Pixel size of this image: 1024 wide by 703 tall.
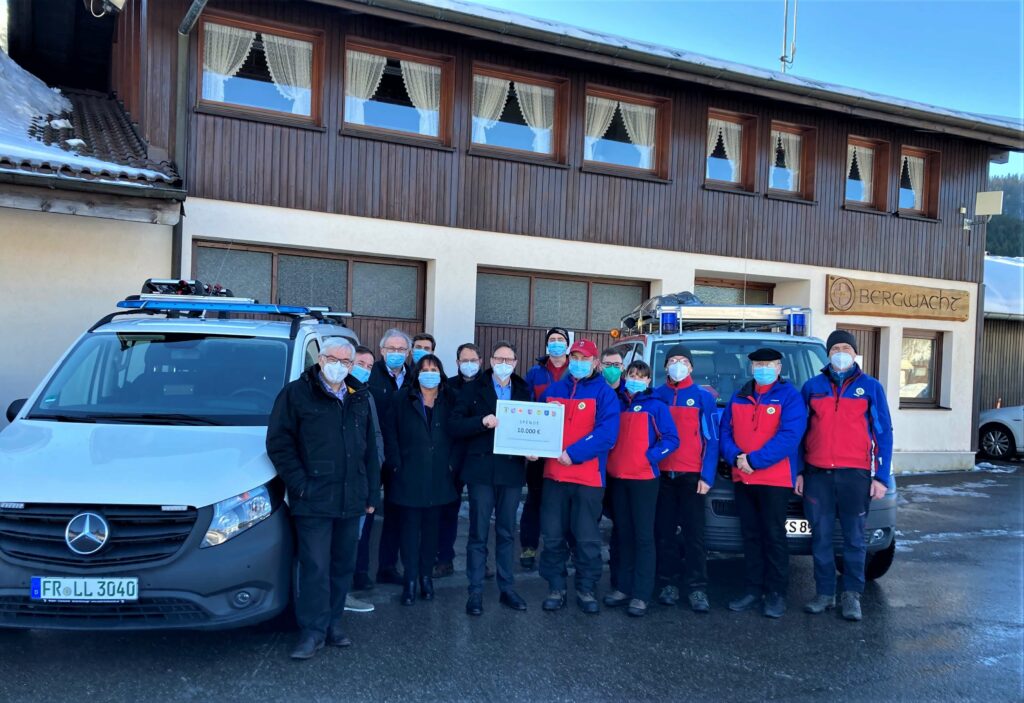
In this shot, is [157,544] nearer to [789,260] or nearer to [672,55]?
[672,55]

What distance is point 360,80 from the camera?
34.8 feet

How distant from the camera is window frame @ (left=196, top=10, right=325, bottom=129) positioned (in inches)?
383

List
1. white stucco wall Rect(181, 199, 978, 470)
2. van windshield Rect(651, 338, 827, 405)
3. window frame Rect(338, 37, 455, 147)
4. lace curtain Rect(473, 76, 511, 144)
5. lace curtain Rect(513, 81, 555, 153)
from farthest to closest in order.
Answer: lace curtain Rect(513, 81, 555, 153) < lace curtain Rect(473, 76, 511, 144) < window frame Rect(338, 37, 455, 147) < white stucco wall Rect(181, 199, 978, 470) < van windshield Rect(651, 338, 827, 405)

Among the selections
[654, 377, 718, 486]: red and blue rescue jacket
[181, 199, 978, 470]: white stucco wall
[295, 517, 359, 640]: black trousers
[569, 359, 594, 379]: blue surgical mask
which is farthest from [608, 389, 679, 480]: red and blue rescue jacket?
[181, 199, 978, 470]: white stucco wall

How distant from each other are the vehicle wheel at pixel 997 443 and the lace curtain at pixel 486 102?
12.0 meters

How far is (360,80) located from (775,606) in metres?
8.14

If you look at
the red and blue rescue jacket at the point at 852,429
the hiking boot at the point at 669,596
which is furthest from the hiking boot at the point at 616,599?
the red and blue rescue jacket at the point at 852,429

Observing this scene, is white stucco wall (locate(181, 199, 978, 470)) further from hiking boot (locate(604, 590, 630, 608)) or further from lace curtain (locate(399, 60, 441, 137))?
hiking boot (locate(604, 590, 630, 608))

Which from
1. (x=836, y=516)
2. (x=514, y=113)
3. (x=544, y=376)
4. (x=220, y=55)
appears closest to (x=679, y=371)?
(x=544, y=376)

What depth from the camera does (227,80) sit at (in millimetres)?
9938

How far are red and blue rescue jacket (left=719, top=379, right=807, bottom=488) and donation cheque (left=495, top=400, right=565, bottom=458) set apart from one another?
52.7 inches

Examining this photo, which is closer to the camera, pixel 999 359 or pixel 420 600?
pixel 420 600

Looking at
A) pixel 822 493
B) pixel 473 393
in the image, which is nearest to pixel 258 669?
pixel 473 393

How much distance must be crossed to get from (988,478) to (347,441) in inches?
505
